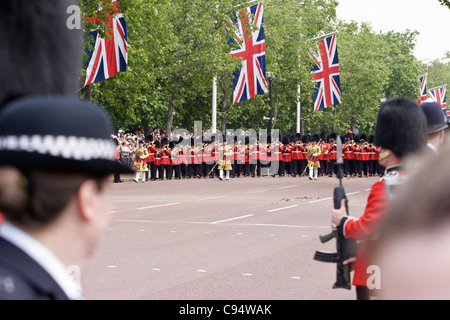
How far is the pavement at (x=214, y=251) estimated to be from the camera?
758cm

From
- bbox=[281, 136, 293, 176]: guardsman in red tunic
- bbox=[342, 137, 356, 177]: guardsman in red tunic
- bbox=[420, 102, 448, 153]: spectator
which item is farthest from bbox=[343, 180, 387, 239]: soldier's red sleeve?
bbox=[281, 136, 293, 176]: guardsman in red tunic

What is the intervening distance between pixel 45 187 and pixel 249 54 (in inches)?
1299

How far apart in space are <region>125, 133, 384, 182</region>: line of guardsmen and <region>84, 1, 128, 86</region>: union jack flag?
9876mm

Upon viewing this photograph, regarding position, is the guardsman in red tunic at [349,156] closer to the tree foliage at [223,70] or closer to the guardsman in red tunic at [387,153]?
the tree foliage at [223,70]

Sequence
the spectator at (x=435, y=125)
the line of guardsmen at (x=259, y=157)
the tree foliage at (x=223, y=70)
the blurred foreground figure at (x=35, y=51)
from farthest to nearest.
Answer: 1. the line of guardsmen at (x=259, y=157)
2. the tree foliage at (x=223, y=70)
3. the spectator at (x=435, y=125)
4. the blurred foreground figure at (x=35, y=51)

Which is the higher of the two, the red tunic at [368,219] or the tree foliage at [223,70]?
the tree foliage at [223,70]

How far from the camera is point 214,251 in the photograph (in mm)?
10523

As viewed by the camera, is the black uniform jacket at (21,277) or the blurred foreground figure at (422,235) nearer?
the blurred foreground figure at (422,235)

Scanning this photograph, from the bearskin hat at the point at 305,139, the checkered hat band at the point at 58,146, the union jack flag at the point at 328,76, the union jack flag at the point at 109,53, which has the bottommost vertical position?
the checkered hat band at the point at 58,146

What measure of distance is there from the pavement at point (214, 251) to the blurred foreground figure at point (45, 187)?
579 cm

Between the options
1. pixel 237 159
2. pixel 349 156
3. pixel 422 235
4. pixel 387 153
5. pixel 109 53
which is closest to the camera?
pixel 422 235

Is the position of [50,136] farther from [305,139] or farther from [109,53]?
[305,139]

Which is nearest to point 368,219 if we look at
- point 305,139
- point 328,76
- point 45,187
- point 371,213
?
point 371,213

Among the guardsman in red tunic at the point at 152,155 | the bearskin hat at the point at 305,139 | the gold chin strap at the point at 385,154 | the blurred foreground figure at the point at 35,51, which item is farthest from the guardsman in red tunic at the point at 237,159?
the blurred foreground figure at the point at 35,51
